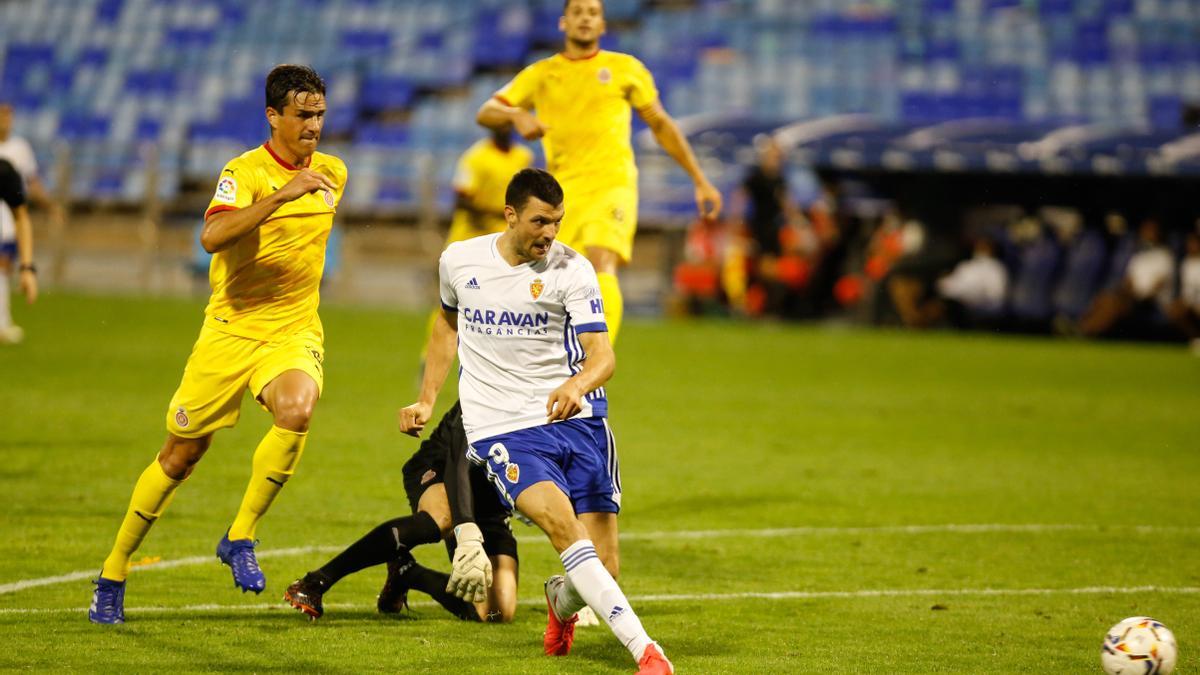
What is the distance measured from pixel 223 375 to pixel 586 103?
344 cm

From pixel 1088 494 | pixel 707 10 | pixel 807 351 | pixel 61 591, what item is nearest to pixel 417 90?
pixel 707 10

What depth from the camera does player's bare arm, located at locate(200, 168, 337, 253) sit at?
624 centimetres

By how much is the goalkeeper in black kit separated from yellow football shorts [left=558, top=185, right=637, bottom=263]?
2.37 m

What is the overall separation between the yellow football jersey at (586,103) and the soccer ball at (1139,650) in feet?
14.5

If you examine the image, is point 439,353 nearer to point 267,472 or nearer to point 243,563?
point 267,472

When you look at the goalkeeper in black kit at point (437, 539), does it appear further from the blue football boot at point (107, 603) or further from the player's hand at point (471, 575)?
the blue football boot at point (107, 603)

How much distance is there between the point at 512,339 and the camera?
6.25 metres

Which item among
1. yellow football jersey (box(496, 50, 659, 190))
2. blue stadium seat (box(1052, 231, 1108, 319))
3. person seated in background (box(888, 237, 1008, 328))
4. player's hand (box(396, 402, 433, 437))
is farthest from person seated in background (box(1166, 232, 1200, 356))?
player's hand (box(396, 402, 433, 437))

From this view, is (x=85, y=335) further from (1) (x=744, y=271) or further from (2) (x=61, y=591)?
(2) (x=61, y=591)

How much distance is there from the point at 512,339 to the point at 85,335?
14.4 meters

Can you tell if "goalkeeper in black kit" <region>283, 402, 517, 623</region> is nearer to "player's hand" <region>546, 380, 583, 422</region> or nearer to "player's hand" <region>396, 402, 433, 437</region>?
"player's hand" <region>396, 402, 433, 437</region>

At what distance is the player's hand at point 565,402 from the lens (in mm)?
5879

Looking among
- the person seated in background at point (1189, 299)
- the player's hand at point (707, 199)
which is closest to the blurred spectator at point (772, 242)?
the person seated in background at point (1189, 299)

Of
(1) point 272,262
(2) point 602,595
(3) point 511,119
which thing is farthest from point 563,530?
(3) point 511,119
